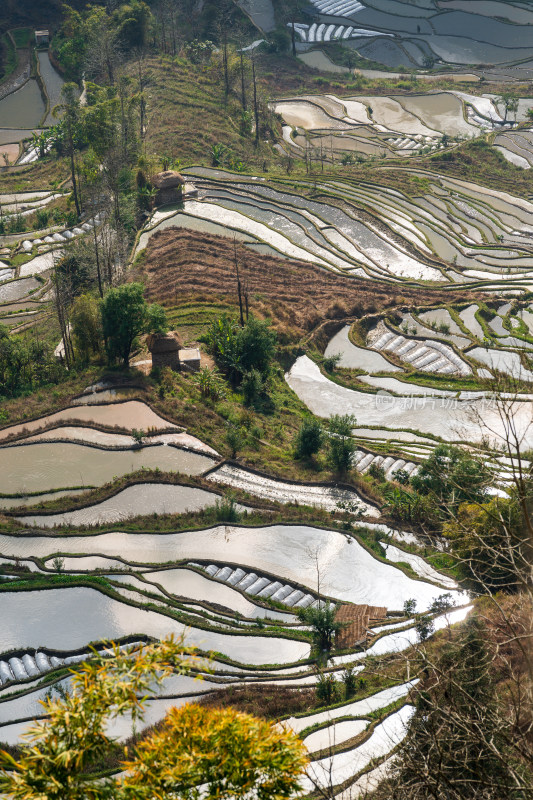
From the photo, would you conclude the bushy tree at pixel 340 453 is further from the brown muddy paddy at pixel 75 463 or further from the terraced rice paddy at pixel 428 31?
the terraced rice paddy at pixel 428 31

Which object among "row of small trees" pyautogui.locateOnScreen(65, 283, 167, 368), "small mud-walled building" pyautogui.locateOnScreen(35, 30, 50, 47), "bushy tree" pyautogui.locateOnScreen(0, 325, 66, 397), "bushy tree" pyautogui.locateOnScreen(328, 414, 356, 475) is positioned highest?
"small mud-walled building" pyautogui.locateOnScreen(35, 30, 50, 47)

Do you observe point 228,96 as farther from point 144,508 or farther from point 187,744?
point 187,744

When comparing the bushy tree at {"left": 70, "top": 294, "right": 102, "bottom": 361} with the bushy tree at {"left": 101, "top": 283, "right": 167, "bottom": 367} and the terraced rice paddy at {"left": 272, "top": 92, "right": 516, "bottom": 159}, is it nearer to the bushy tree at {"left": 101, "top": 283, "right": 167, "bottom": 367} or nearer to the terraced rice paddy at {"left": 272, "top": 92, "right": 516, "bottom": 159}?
the bushy tree at {"left": 101, "top": 283, "right": 167, "bottom": 367}

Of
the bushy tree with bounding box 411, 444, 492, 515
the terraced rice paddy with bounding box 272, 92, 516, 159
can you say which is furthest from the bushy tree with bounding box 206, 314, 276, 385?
the terraced rice paddy with bounding box 272, 92, 516, 159

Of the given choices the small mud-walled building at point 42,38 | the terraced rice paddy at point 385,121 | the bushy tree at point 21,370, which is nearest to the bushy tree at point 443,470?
the bushy tree at point 21,370

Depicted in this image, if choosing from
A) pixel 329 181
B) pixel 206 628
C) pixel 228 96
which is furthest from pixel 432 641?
pixel 228 96

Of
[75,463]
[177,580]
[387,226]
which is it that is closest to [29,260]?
[387,226]

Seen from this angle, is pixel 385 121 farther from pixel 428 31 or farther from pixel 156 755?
pixel 156 755

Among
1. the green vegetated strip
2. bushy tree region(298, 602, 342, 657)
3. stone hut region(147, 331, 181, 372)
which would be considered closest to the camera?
bushy tree region(298, 602, 342, 657)
